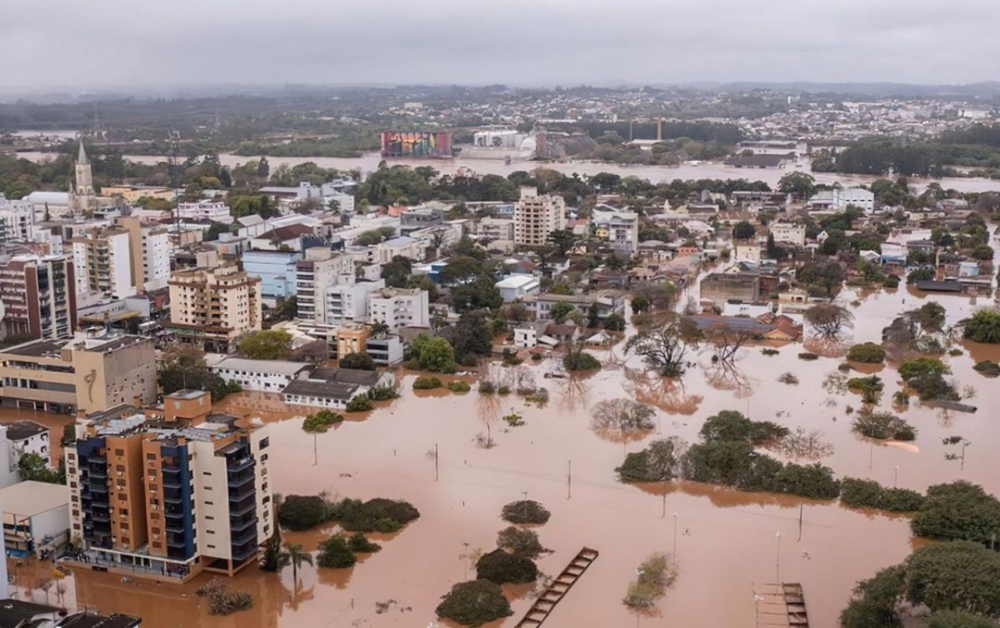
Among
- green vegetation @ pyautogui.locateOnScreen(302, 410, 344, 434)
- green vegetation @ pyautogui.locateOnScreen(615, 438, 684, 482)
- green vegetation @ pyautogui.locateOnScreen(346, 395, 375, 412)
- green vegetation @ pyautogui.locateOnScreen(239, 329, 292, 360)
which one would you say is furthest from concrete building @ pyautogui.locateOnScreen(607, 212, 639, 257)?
green vegetation @ pyautogui.locateOnScreen(615, 438, 684, 482)

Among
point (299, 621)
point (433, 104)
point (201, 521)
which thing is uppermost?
point (433, 104)

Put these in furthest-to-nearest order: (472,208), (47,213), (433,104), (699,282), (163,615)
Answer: (433,104) → (472,208) → (47,213) → (699,282) → (163,615)

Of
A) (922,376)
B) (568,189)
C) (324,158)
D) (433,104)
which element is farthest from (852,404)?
(433,104)

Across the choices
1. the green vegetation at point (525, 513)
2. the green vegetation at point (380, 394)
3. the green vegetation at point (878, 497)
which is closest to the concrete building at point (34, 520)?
the green vegetation at point (525, 513)

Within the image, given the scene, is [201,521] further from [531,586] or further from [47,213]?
[47,213]

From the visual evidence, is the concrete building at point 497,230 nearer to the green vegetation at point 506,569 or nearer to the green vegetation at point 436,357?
the green vegetation at point 436,357

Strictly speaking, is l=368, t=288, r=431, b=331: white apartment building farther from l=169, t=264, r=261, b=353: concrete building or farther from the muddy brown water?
the muddy brown water
